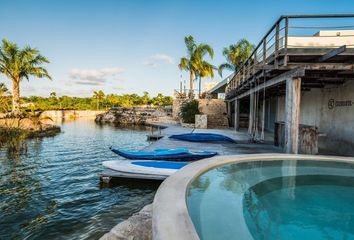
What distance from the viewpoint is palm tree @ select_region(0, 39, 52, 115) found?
79.3 feet

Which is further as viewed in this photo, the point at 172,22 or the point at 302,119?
the point at 172,22

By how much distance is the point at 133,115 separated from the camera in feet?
139

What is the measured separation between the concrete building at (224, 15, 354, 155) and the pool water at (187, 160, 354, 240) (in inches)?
88.7

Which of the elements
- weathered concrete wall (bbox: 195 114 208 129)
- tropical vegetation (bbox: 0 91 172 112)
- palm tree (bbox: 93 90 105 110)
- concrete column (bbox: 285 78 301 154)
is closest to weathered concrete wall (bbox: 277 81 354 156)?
concrete column (bbox: 285 78 301 154)

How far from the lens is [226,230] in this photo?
8.14 ft

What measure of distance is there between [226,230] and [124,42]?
17.6m

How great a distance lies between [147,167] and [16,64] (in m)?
24.7

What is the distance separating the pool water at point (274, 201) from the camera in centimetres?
270

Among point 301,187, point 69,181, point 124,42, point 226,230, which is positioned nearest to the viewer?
point 226,230

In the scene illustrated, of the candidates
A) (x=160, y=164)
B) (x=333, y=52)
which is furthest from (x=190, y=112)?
(x=333, y=52)

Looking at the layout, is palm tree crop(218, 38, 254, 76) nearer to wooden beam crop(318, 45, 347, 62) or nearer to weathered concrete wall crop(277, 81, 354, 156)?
weathered concrete wall crop(277, 81, 354, 156)

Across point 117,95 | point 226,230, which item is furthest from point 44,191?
point 117,95

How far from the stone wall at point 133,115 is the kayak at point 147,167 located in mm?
27945

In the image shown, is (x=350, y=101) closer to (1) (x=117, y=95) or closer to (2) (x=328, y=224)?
(2) (x=328, y=224)
